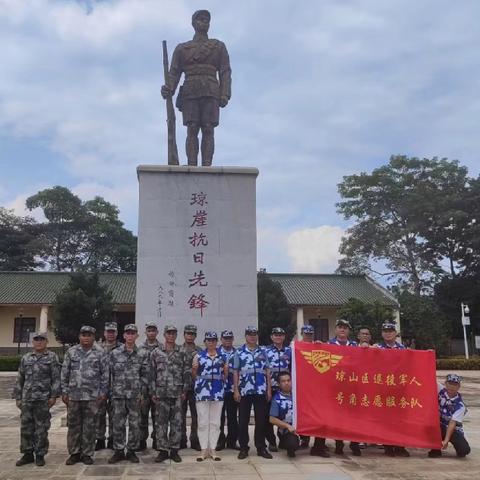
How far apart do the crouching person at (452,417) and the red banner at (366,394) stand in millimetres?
160

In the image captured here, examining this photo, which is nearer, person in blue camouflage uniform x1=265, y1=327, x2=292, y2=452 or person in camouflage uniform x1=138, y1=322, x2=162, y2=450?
person in camouflage uniform x1=138, y1=322, x2=162, y2=450

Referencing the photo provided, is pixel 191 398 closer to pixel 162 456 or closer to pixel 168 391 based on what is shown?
pixel 168 391

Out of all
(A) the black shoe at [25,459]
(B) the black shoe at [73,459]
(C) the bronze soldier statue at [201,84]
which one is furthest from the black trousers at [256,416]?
(C) the bronze soldier statue at [201,84]

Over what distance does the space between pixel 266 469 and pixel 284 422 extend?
2.21ft

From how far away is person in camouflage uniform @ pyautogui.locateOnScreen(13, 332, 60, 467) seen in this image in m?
5.07

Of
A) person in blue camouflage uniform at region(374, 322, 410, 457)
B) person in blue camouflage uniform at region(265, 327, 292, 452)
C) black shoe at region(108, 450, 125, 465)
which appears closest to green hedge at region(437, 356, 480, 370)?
person in blue camouflage uniform at region(374, 322, 410, 457)

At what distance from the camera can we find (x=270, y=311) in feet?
67.6

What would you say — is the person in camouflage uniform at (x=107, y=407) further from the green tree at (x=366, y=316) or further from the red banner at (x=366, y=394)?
the green tree at (x=366, y=316)

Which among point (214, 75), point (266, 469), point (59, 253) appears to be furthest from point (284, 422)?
point (59, 253)

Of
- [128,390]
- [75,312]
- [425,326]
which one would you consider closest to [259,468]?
[128,390]

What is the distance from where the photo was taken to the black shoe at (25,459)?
4.98m

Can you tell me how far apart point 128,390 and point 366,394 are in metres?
2.49

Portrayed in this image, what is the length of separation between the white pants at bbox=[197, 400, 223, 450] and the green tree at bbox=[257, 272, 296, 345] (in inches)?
580

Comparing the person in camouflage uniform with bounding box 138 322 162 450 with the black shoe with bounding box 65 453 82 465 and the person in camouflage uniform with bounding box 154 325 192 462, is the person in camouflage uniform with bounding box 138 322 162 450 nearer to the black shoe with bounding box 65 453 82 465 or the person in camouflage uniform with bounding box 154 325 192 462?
the person in camouflage uniform with bounding box 154 325 192 462
